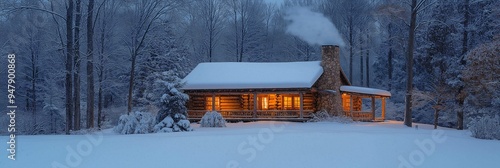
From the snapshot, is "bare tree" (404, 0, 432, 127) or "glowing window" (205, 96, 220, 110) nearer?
"bare tree" (404, 0, 432, 127)

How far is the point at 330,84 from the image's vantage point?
29.5 m

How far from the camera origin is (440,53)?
34.0 m

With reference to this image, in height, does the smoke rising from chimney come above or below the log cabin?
above

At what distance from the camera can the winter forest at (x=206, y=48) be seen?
23922mm

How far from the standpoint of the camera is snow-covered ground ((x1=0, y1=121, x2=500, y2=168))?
1155 centimetres

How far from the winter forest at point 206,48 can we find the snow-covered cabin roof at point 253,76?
3849mm

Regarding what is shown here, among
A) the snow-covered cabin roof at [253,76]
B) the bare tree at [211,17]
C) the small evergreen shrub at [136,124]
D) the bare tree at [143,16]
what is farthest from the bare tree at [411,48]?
the bare tree at [211,17]

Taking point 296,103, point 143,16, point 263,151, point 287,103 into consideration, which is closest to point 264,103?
point 287,103

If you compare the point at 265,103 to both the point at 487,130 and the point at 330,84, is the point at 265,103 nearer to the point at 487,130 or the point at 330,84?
the point at 330,84

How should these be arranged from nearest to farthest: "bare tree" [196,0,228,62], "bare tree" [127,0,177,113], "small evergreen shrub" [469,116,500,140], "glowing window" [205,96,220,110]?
"small evergreen shrub" [469,116,500,140] < "bare tree" [127,0,177,113] < "glowing window" [205,96,220,110] < "bare tree" [196,0,228,62]

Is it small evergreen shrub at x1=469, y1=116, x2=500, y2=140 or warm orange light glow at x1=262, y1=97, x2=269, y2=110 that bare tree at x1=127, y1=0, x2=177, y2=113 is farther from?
small evergreen shrub at x1=469, y1=116, x2=500, y2=140

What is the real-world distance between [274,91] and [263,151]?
15947mm

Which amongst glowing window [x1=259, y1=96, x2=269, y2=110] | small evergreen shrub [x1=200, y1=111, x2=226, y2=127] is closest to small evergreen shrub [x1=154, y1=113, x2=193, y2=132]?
small evergreen shrub [x1=200, y1=111, x2=226, y2=127]

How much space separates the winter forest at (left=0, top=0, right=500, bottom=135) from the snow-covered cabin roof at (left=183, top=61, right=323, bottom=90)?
3.85 metres
